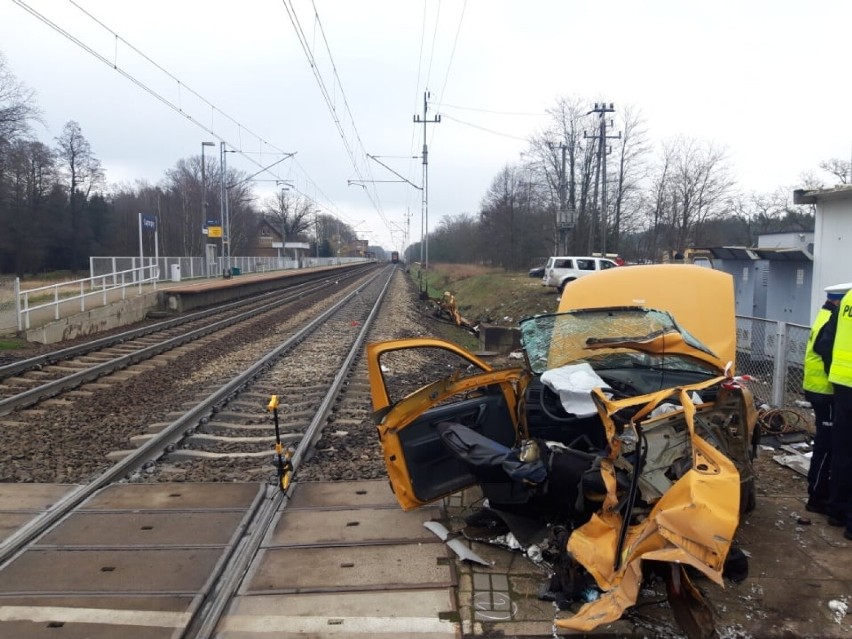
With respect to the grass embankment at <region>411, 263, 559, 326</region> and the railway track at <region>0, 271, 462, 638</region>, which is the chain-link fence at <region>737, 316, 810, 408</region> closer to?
the railway track at <region>0, 271, 462, 638</region>

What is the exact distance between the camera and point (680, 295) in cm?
686

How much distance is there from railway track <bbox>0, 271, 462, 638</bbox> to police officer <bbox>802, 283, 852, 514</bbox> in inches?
121

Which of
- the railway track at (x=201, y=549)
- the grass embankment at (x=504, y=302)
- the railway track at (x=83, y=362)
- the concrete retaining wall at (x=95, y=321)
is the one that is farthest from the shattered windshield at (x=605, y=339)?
the concrete retaining wall at (x=95, y=321)

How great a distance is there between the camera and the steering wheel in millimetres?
4617

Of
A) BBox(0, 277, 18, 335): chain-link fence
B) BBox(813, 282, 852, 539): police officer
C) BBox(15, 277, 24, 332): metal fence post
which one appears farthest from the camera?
BBox(0, 277, 18, 335): chain-link fence

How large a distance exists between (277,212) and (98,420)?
10176 cm

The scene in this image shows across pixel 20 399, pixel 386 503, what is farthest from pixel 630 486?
pixel 20 399

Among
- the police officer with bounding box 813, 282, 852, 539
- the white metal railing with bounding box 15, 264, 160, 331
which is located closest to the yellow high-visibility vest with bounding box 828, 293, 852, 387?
the police officer with bounding box 813, 282, 852, 539

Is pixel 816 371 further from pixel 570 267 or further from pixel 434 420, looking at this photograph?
pixel 570 267

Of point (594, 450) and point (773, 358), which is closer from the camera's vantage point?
point (594, 450)

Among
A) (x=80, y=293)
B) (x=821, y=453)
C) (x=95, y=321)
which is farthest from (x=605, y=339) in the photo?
(x=80, y=293)

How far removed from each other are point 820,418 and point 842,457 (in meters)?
0.55

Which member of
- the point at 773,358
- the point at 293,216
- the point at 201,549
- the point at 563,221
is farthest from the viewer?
the point at 293,216

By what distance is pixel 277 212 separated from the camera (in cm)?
10588
